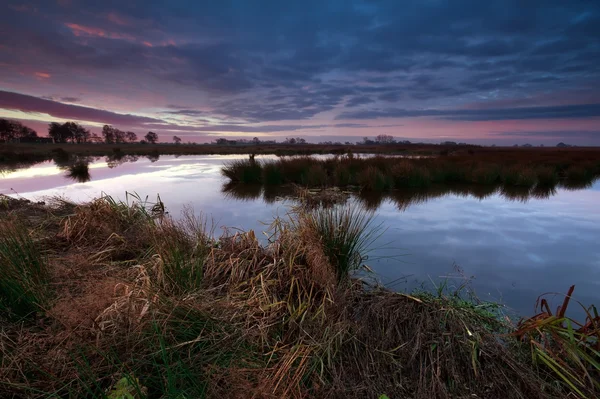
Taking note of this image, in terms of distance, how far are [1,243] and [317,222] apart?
3303mm

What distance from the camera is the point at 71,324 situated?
2.07 m

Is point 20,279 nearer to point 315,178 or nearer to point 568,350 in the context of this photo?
point 568,350

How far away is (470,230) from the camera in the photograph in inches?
288

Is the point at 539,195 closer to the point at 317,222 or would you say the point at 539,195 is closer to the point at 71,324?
the point at 317,222

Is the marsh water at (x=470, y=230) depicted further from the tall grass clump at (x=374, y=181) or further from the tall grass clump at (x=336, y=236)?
the tall grass clump at (x=336, y=236)

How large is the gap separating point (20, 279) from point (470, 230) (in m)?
8.33

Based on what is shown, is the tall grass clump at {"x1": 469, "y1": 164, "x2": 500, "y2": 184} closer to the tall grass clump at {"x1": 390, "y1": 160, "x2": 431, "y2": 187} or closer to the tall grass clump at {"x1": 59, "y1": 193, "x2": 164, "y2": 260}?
the tall grass clump at {"x1": 390, "y1": 160, "x2": 431, "y2": 187}

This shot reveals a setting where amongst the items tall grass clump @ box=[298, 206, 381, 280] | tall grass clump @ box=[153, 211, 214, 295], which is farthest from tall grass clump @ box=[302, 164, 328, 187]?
tall grass clump @ box=[153, 211, 214, 295]

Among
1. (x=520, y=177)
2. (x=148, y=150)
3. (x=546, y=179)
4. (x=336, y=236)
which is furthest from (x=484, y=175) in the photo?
(x=148, y=150)

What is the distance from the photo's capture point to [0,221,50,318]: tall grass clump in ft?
8.02

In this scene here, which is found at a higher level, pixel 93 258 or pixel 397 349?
pixel 93 258

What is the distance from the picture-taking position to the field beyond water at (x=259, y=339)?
190 centimetres

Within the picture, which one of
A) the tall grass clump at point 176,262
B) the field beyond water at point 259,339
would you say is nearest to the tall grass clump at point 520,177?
the field beyond water at point 259,339

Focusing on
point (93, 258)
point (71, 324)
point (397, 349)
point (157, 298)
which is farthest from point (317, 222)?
point (93, 258)
